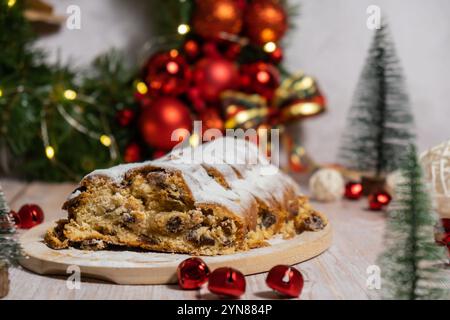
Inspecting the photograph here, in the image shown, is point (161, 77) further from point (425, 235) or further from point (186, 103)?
point (425, 235)

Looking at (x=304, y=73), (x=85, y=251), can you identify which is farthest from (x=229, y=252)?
(x=304, y=73)

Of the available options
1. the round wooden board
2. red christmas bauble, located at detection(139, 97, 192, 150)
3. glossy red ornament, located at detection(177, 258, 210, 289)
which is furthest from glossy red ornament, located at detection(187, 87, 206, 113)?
glossy red ornament, located at detection(177, 258, 210, 289)

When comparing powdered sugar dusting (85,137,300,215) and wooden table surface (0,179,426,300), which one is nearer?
wooden table surface (0,179,426,300)

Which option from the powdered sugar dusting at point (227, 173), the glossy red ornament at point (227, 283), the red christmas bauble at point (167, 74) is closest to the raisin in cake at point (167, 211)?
the powdered sugar dusting at point (227, 173)

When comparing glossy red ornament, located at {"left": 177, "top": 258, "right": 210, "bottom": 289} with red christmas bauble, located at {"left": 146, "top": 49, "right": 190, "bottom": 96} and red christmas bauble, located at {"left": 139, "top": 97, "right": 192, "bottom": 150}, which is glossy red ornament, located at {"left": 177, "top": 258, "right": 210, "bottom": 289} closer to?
red christmas bauble, located at {"left": 139, "top": 97, "right": 192, "bottom": 150}

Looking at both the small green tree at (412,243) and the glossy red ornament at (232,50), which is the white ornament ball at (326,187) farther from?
the small green tree at (412,243)

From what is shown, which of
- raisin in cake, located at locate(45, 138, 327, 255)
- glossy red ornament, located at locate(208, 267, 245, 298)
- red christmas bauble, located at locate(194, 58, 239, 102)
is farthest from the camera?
red christmas bauble, located at locate(194, 58, 239, 102)

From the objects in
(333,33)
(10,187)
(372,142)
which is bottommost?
(10,187)
